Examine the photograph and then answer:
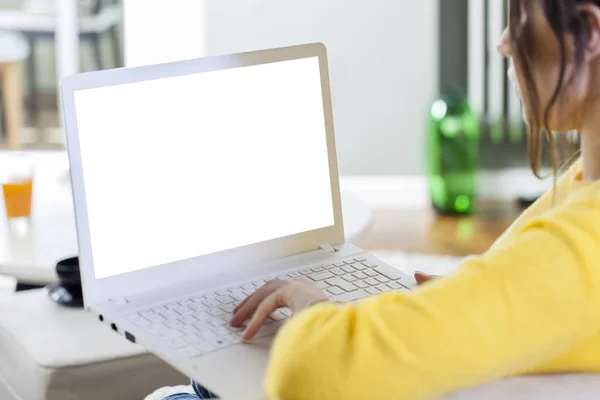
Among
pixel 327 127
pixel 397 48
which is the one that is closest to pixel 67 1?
pixel 397 48

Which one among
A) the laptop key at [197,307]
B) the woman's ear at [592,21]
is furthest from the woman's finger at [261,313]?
the woman's ear at [592,21]

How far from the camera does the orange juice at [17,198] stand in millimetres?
1987

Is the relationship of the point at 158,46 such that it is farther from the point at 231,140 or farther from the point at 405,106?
the point at 231,140

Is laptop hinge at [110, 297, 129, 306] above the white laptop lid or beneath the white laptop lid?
beneath

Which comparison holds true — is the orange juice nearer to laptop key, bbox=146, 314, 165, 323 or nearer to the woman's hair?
laptop key, bbox=146, 314, 165, 323

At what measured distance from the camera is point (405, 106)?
4.14m

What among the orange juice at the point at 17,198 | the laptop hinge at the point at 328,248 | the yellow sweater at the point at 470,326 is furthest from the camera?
the orange juice at the point at 17,198

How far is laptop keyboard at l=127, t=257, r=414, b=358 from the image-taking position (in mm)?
1060

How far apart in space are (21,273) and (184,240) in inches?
24.8

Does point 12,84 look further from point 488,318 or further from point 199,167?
point 488,318

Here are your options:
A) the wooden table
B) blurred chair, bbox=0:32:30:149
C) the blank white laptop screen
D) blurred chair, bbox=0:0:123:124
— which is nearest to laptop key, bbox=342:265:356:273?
the blank white laptop screen

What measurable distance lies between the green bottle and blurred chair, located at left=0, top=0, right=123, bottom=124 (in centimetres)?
150

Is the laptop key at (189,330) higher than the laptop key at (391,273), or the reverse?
the laptop key at (391,273)

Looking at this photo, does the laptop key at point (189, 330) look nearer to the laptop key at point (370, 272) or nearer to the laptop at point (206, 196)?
the laptop at point (206, 196)
